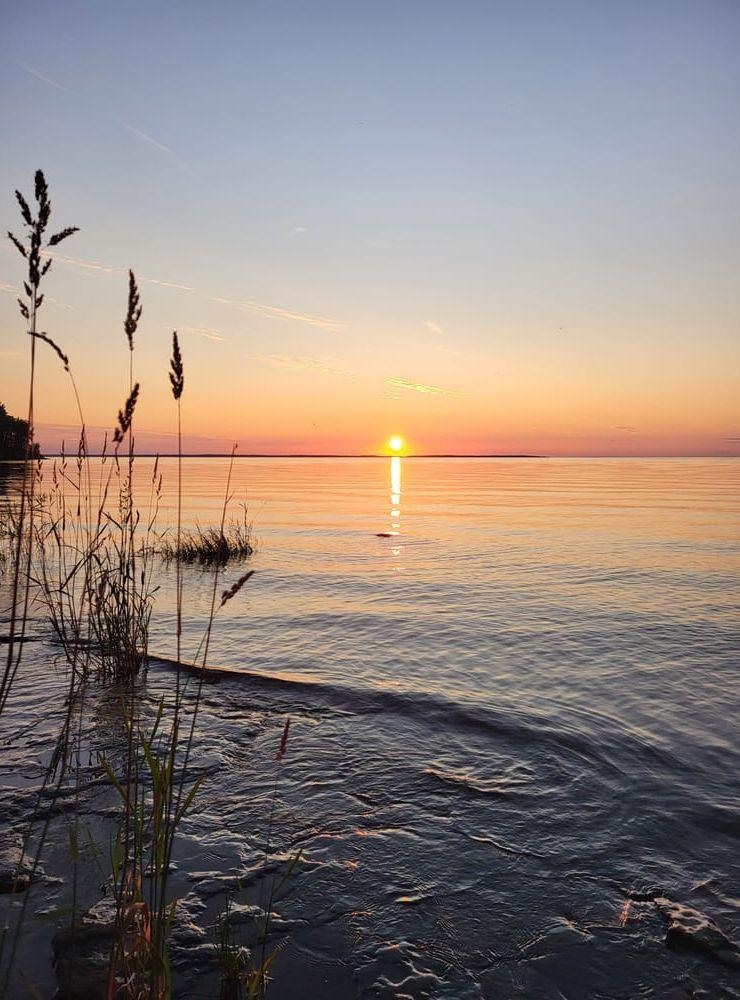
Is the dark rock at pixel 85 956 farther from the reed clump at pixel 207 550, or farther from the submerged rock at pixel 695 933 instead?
the reed clump at pixel 207 550

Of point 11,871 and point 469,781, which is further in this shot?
point 469,781

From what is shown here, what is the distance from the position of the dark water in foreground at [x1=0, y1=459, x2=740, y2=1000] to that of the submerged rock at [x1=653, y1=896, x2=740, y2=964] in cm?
9

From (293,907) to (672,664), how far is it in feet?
26.8

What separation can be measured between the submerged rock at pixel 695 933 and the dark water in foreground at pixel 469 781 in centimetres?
9

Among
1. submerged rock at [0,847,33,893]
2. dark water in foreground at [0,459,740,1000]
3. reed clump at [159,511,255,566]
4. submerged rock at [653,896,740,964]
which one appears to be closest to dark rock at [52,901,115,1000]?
dark water in foreground at [0,459,740,1000]

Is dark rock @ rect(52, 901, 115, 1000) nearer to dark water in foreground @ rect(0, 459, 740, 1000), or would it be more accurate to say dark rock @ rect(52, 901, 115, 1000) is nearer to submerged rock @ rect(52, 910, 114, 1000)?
submerged rock @ rect(52, 910, 114, 1000)

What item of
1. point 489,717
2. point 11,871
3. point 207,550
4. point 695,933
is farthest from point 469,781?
point 207,550

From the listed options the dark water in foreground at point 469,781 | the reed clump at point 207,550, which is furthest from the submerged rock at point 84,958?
the reed clump at point 207,550

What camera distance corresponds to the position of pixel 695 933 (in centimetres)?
415

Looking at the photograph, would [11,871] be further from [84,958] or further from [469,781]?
[469,781]

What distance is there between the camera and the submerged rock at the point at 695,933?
13.1 ft

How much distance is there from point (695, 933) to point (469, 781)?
2.38m

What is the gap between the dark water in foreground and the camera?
12.9 feet

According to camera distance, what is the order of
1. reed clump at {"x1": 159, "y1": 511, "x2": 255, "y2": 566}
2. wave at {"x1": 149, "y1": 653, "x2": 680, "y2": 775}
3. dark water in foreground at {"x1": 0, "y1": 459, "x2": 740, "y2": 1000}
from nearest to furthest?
dark water in foreground at {"x1": 0, "y1": 459, "x2": 740, "y2": 1000} → wave at {"x1": 149, "y1": 653, "x2": 680, "y2": 775} → reed clump at {"x1": 159, "y1": 511, "x2": 255, "y2": 566}
